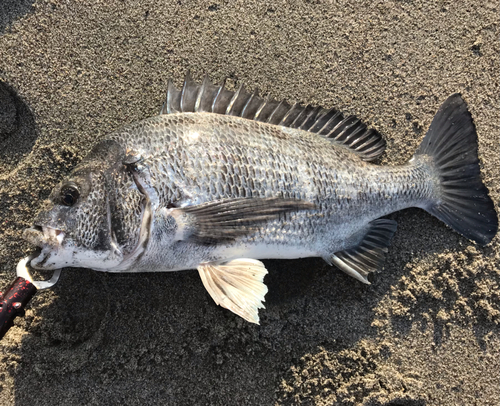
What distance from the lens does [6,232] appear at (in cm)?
243

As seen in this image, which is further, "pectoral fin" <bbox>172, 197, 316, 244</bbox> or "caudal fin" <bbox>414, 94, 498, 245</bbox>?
"caudal fin" <bbox>414, 94, 498, 245</bbox>

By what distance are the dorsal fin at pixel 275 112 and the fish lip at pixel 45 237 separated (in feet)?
3.46

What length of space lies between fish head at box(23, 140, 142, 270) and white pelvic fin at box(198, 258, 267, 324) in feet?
1.86

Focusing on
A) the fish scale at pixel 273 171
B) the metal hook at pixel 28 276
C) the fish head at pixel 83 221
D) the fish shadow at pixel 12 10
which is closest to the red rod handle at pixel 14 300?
the metal hook at pixel 28 276

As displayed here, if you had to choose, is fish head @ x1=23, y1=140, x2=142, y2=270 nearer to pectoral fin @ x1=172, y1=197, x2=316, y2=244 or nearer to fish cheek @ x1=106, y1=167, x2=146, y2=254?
fish cheek @ x1=106, y1=167, x2=146, y2=254

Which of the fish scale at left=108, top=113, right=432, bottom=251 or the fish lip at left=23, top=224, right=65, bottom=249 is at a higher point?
the fish scale at left=108, top=113, right=432, bottom=251

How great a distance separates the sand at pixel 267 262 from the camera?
7.74 feet

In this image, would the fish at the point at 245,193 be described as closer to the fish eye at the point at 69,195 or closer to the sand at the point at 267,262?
the fish eye at the point at 69,195

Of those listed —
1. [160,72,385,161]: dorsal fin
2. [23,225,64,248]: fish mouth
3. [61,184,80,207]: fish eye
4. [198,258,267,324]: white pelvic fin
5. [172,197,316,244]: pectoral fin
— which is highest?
[160,72,385,161]: dorsal fin

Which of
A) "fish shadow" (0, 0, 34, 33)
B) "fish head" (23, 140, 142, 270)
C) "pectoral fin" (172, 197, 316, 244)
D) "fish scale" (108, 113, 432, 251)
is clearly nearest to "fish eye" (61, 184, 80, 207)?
"fish head" (23, 140, 142, 270)

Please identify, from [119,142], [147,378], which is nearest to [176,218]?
[119,142]

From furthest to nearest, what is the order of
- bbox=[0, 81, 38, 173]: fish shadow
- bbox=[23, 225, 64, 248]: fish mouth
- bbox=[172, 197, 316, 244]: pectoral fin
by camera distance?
bbox=[0, 81, 38, 173]: fish shadow
bbox=[172, 197, 316, 244]: pectoral fin
bbox=[23, 225, 64, 248]: fish mouth

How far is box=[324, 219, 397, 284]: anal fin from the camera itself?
8.02ft

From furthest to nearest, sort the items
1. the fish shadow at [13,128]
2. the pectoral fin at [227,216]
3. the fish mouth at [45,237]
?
the fish shadow at [13,128], the pectoral fin at [227,216], the fish mouth at [45,237]
